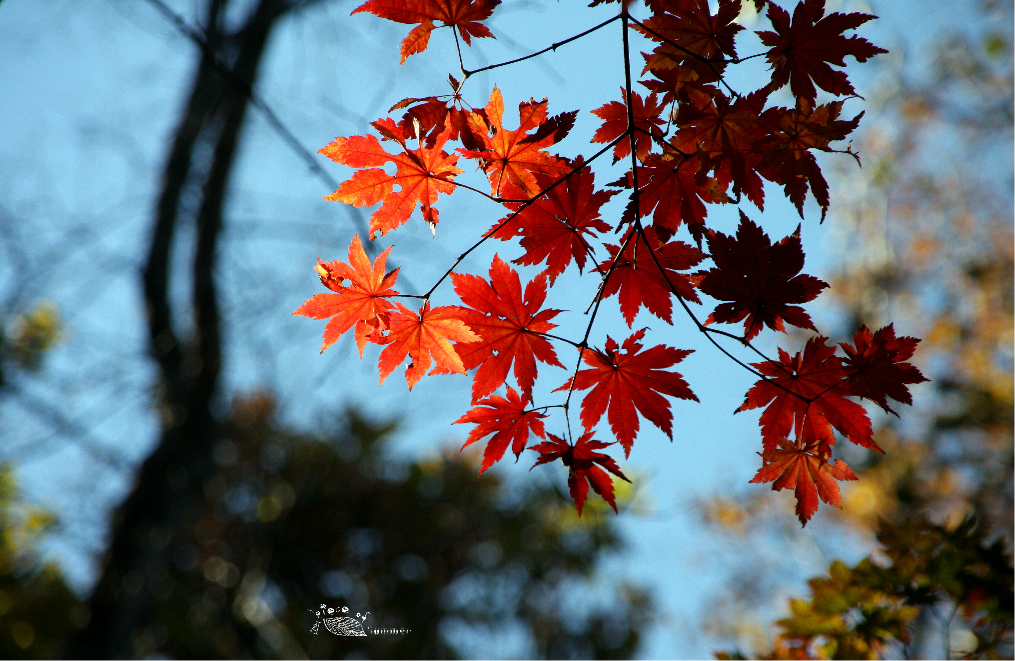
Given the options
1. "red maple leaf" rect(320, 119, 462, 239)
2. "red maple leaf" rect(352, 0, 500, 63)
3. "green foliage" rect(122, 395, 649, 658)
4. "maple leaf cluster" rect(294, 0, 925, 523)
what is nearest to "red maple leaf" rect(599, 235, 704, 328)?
"maple leaf cluster" rect(294, 0, 925, 523)

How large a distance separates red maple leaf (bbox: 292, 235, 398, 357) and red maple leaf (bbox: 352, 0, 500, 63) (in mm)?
425

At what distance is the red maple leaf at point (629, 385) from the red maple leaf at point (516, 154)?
388mm

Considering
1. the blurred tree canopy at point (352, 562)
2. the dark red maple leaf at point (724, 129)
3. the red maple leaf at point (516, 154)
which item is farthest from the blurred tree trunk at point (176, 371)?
the dark red maple leaf at point (724, 129)

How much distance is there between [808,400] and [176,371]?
5.18m

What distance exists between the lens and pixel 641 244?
1.20m

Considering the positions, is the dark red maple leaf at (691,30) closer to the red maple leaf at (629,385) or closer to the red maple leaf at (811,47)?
the red maple leaf at (811,47)

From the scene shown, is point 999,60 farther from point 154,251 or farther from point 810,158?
point 154,251

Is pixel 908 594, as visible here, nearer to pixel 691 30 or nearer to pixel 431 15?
pixel 691 30

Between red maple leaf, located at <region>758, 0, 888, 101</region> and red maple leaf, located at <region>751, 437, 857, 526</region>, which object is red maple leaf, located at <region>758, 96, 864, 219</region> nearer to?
red maple leaf, located at <region>758, 0, 888, 101</region>

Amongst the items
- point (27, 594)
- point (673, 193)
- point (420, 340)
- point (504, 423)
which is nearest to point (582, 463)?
point (504, 423)

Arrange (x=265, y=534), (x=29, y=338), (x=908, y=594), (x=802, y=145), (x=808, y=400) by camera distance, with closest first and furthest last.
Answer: (x=802, y=145) → (x=808, y=400) → (x=908, y=594) → (x=29, y=338) → (x=265, y=534)

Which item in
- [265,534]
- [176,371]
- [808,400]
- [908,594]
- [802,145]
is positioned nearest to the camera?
[802,145]

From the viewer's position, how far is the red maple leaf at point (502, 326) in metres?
1.17

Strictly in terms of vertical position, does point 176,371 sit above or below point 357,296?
above
